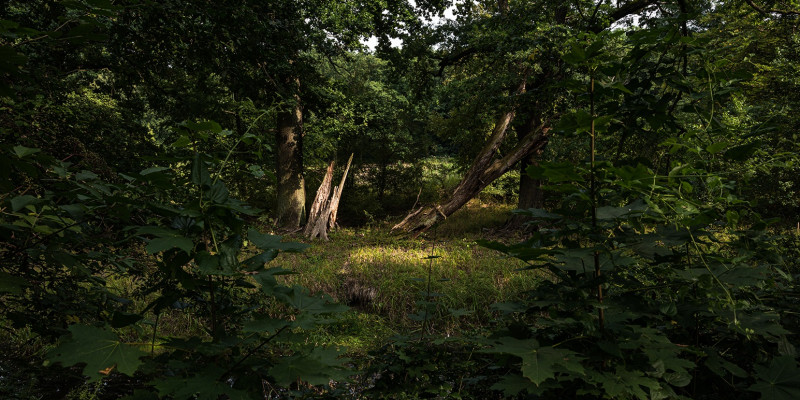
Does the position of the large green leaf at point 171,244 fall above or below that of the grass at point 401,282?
above

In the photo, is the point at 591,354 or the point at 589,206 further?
the point at 589,206

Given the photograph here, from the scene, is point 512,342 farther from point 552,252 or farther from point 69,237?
point 69,237

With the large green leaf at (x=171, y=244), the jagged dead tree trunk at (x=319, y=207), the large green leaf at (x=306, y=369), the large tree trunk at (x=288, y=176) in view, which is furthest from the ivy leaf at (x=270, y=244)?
the large tree trunk at (x=288, y=176)

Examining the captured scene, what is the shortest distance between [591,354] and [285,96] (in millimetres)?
4572

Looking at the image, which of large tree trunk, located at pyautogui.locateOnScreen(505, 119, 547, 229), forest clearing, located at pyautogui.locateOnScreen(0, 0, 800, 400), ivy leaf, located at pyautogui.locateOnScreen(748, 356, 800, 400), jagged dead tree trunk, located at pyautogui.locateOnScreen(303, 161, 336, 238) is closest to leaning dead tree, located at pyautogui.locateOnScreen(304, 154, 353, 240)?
jagged dead tree trunk, located at pyautogui.locateOnScreen(303, 161, 336, 238)

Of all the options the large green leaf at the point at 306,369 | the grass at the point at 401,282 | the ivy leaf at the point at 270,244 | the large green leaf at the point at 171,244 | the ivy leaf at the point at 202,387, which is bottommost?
the grass at the point at 401,282

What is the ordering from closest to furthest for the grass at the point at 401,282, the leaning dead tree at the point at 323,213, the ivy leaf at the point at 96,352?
the ivy leaf at the point at 96,352
the grass at the point at 401,282
the leaning dead tree at the point at 323,213

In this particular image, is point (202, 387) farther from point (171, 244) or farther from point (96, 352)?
point (171, 244)

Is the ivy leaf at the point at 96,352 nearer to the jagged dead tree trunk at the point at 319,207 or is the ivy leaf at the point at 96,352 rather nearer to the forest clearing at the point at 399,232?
the forest clearing at the point at 399,232

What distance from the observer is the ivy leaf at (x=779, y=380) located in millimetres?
1159

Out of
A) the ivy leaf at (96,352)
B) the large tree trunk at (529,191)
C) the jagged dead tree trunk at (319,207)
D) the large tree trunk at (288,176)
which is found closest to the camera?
the ivy leaf at (96,352)

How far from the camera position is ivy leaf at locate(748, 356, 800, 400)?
1.16m

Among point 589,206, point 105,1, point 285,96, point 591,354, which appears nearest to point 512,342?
point 591,354

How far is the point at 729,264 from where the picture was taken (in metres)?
1.40
